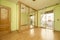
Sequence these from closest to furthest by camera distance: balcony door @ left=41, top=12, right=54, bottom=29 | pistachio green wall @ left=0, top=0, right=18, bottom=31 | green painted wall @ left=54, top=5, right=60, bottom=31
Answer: pistachio green wall @ left=0, top=0, right=18, bottom=31 < green painted wall @ left=54, top=5, right=60, bottom=31 < balcony door @ left=41, top=12, right=54, bottom=29

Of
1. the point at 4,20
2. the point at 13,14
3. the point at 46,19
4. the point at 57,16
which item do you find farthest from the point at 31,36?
the point at 46,19

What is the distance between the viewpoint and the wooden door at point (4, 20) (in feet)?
16.9

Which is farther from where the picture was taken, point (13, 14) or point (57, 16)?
point (57, 16)

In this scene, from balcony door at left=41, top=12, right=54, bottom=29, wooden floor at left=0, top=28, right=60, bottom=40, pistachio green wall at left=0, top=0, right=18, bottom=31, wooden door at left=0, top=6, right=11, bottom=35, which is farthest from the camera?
balcony door at left=41, top=12, right=54, bottom=29

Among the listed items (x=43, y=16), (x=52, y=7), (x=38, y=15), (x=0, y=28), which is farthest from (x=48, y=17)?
(x=0, y=28)

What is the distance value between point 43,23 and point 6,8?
5733 millimetres

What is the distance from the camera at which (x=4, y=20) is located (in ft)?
17.5

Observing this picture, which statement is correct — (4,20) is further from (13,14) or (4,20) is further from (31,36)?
(31,36)

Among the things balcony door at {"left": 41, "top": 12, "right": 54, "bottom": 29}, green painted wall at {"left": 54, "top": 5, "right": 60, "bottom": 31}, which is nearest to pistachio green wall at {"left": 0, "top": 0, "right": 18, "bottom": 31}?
green painted wall at {"left": 54, "top": 5, "right": 60, "bottom": 31}

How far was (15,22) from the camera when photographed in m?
6.61

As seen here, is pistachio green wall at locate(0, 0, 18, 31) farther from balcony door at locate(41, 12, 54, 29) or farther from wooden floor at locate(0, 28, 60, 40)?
balcony door at locate(41, 12, 54, 29)

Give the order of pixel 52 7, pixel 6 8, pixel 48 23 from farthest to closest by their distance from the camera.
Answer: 1. pixel 48 23
2. pixel 52 7
3. pixel 6 8

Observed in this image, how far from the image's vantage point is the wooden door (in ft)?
16.9

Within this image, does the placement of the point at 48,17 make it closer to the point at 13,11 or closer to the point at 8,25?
the point at 13,11
